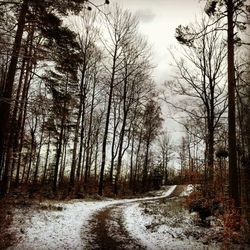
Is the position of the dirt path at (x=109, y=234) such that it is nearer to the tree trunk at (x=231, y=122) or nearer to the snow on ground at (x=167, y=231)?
the snow on ground at (x=167, y=231)

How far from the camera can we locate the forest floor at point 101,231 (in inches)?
324

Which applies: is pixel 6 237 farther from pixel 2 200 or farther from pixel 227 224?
pixel 227 224

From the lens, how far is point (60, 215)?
11477 millimetres

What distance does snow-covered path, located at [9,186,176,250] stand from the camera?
7984 millimetres

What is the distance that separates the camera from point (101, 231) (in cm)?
974

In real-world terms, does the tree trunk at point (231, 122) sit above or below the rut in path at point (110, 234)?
above

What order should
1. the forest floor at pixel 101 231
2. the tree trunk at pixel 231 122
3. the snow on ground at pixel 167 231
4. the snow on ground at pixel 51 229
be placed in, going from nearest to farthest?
the snow on ground at pixel 51 229
the forest floor at pixel 101 231
the snow on ground at pixel 167 231
the tree trunk at pixel 231 122

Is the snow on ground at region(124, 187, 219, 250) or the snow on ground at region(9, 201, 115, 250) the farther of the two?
the snow on ground at region(124, 187, 219, 250)

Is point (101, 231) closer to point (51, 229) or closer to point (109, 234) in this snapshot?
point (109, 234)

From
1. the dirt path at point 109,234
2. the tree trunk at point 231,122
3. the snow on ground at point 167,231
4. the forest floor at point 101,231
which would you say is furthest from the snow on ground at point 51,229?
the tree trunk at point 231,122

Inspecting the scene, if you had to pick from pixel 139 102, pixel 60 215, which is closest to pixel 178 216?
pixel 60 215

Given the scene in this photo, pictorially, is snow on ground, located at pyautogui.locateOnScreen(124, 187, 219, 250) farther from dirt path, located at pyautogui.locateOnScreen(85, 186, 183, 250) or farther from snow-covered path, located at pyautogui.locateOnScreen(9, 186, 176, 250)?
snow-covered path, located at pyautogui.locateOnScreen(9, 186, 176, 250)

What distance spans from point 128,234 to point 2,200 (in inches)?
219

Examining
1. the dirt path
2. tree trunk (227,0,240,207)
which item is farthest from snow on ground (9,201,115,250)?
tree trunk (227,0,240,207)
